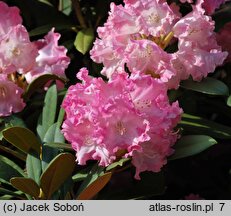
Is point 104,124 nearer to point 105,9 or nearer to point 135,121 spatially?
point 135,121

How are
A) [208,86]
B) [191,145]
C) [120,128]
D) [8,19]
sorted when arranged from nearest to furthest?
1. [120,128]
2. [191,145]
3. [208,86]
4. [8,19]

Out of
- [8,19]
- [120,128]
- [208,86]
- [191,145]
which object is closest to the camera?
[120,128]

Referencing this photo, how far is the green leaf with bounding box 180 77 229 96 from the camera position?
170cm

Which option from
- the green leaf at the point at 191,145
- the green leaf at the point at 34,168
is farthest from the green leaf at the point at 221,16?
the green leaf at the point at 34,168

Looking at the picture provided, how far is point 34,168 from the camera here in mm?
1623

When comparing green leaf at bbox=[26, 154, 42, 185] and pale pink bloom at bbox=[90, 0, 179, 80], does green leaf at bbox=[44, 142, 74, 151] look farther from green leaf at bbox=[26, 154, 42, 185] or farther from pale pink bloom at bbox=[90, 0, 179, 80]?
pale pink bloom at bbox=[90, 0, 179, 80]

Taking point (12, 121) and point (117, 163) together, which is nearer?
point (117, 163)

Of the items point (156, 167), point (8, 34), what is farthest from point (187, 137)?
point (8, 34)

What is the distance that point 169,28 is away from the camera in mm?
1719

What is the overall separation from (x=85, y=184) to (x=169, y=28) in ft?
1.46

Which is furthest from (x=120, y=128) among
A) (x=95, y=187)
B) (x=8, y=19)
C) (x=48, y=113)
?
(x=8, y=19)

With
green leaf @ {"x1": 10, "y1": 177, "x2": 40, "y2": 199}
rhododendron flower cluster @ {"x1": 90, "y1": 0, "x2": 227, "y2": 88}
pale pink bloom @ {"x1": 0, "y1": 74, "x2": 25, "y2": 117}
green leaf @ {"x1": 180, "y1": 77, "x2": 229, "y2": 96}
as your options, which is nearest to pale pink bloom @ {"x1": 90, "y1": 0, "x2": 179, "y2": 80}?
rhododendron flower cluster @ {"x1": 90, "y1": 0, "x2": 227, "y2": 88}

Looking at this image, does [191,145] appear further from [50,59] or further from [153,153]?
[50,59]

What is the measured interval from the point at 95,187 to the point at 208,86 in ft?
1.31
